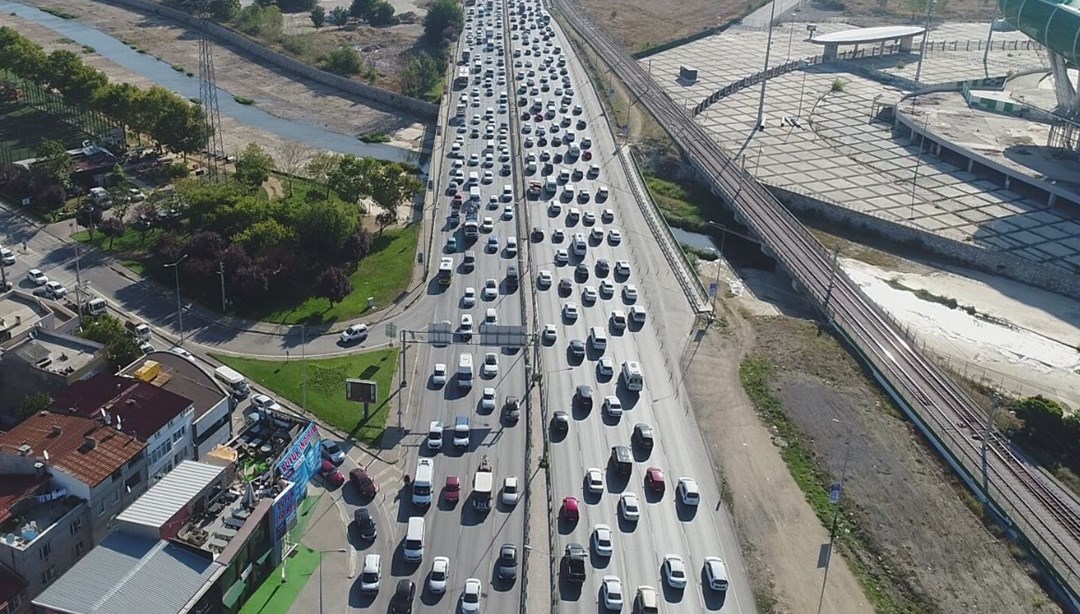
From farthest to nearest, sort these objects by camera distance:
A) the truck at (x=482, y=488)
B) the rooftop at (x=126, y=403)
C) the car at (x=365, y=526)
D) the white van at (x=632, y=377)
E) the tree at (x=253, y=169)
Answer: the tree at (x=253, y=169) < the white van at (x=632, y=377) < the truck at (x=482, y=488) < the rooftop at (x=126, y=403) < the car at (x=365, y=526)

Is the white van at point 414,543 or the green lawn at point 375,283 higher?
the green lawn at point 375,283

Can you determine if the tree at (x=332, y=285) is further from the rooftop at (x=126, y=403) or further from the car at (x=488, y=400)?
the rooftop at (x=126, y=403)

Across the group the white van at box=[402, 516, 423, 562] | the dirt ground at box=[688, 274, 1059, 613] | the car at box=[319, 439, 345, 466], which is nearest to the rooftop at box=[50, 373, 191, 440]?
the car at box=[319, 439, 345, 466]

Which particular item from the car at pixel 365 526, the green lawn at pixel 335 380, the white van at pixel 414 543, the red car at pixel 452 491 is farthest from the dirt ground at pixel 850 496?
the green lawn at pixel 335 380

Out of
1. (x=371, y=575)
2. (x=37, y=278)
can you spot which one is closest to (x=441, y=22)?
(x=37, y=278)

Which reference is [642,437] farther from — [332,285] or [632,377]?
[332,285]

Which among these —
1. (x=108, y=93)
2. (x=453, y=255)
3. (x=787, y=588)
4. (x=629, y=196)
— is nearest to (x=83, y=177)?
(x=108, y=93)
